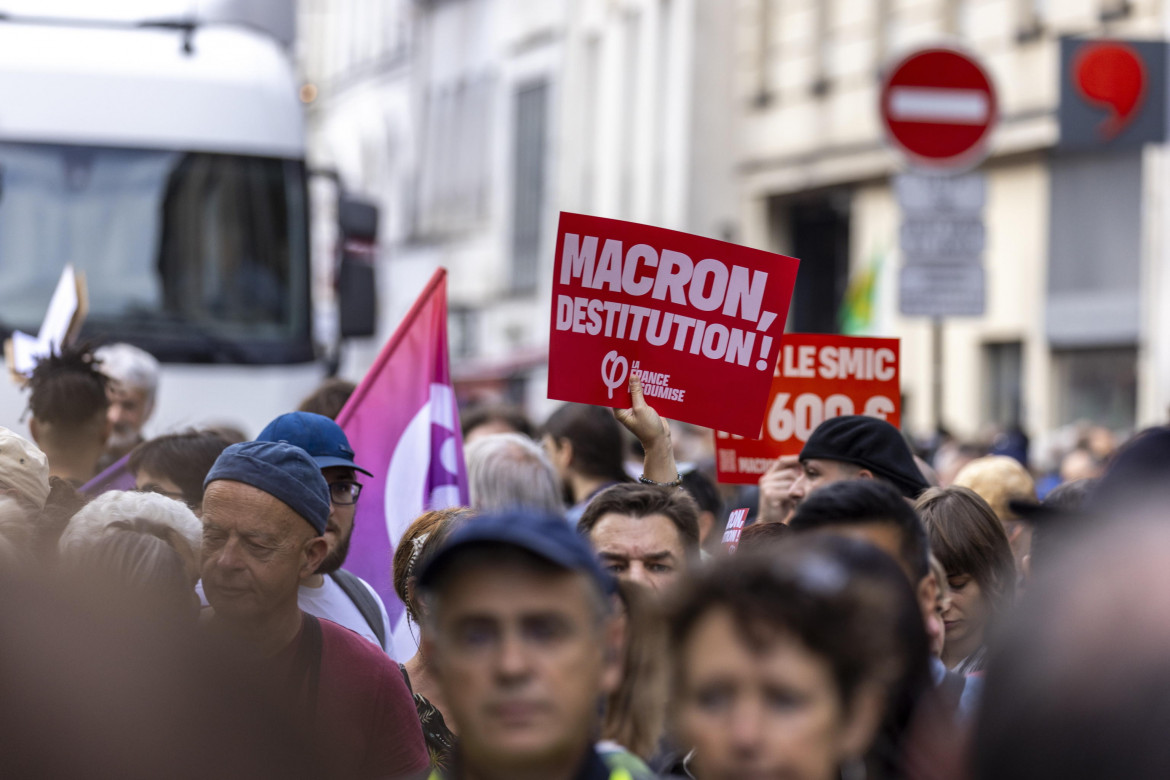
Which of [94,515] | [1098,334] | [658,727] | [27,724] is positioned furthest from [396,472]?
[1098,334]

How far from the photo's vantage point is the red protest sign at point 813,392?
7008 millimetres

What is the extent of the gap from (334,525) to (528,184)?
3392cm

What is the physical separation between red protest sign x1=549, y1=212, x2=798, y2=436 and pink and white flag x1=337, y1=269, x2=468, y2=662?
907 mm

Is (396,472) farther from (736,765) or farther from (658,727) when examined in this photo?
(736,765)

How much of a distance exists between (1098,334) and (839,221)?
6901mm

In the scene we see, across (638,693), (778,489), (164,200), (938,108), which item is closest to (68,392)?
(778,489)

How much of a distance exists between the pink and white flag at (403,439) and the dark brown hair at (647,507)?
4.26 ft

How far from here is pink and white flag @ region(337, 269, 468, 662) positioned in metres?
6.43

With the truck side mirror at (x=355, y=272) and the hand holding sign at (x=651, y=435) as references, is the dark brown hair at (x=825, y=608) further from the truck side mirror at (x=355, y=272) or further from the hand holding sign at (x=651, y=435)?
the truck side mirror at (x=355, y=272)

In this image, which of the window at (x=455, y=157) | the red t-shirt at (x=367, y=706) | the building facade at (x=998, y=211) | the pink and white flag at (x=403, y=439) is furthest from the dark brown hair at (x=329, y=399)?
the window at (x=455, y=157)

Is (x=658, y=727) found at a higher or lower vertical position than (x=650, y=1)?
lower

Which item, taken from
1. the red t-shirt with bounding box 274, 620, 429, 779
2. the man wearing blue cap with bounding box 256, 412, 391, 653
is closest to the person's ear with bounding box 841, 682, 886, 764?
the red t-shirt with bounding box 274, 620, 429, 779

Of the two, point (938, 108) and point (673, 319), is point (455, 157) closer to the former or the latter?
point (938, 108)

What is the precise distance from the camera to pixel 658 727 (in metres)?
3.30
